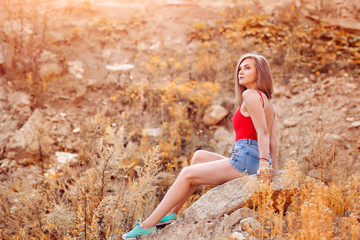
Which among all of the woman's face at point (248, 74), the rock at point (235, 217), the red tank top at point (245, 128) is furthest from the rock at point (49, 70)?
the rock at point (235, 217)

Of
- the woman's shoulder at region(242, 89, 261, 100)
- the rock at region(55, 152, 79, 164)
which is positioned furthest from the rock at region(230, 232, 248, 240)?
the rock at region(55, 152, 79, 164)

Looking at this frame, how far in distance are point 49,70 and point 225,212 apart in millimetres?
5308

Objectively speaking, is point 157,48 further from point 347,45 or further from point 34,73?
point 347,45

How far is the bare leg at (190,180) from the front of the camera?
2.68 meters

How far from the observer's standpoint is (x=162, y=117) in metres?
5.53

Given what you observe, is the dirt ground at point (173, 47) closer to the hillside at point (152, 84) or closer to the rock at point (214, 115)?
the hillside at point (152, 84)

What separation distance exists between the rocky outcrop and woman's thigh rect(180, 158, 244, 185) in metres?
0.08

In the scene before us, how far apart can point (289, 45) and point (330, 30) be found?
1514mm

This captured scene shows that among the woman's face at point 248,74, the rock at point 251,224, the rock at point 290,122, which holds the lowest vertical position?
the rock at point 290,122

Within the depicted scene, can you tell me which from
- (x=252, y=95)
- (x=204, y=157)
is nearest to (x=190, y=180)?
(x=204, y=157)

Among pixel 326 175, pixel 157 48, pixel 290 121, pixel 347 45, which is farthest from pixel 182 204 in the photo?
pixel 347 45

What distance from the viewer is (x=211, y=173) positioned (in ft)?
9.16

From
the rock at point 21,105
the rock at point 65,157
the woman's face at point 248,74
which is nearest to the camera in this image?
the woman's face at point 248,74

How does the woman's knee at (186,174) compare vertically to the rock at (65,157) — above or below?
above
